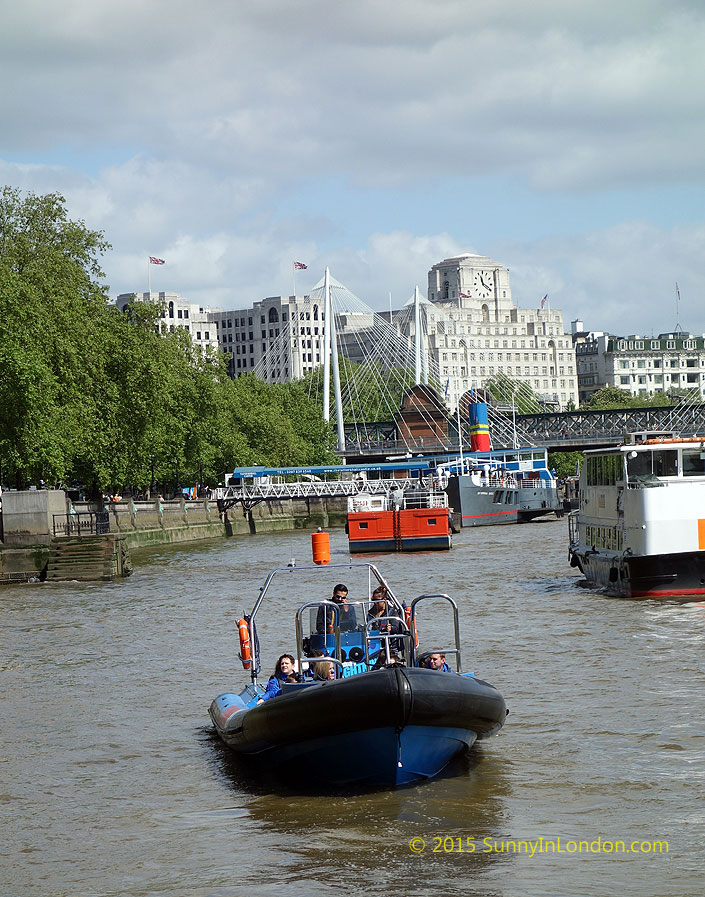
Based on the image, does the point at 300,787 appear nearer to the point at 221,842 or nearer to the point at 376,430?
the point at 221,842

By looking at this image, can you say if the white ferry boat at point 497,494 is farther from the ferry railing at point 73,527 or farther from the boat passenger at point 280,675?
the boat passenger at point 280,675

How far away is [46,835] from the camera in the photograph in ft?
47.6

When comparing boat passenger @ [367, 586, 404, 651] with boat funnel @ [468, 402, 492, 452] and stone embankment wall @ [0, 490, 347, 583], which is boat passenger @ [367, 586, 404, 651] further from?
boat funnel @ [468, 402, 492, 452]

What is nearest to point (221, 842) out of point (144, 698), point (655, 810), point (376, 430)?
point (655, 810)

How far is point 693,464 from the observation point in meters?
32.6

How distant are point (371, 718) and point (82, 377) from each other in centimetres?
4881

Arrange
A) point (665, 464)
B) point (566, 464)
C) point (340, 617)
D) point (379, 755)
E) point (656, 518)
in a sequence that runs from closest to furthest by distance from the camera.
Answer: point (379, 755), point (340, 617), point (656, 518), point (665, 464), point (566, 464)

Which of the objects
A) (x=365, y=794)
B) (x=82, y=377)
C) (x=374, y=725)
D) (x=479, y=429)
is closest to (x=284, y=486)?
(x=479, y=429)

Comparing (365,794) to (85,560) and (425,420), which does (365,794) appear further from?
(425,420)

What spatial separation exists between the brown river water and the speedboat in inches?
12.8

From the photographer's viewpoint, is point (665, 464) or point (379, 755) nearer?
point (379, 755)

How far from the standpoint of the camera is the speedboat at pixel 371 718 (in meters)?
14.5

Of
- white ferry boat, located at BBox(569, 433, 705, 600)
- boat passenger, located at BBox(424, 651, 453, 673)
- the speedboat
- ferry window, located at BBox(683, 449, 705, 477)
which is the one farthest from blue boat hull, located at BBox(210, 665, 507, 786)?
ferry window, located at BBox(683, 449, 705, 477)

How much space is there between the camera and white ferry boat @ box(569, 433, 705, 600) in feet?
104
